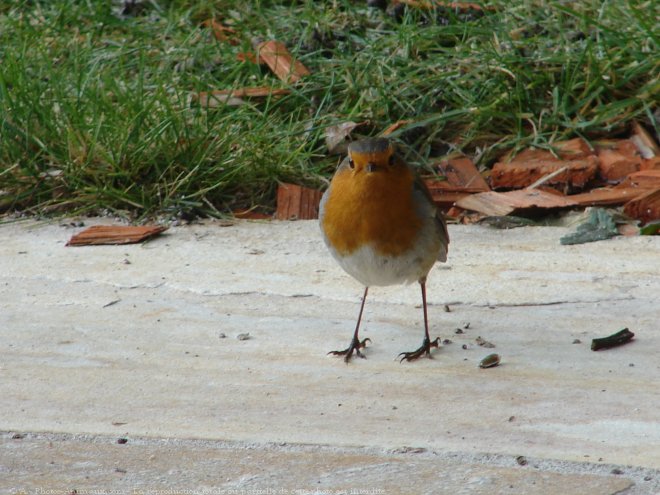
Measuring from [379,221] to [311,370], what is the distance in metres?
0.54

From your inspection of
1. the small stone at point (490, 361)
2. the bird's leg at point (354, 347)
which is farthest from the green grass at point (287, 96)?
the small stone at point (490, 361)

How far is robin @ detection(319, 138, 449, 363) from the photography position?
3.46 metres

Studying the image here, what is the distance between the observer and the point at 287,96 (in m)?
5.91

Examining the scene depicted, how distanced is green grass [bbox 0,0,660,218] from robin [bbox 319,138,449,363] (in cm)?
163

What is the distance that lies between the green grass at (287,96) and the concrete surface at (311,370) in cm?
49

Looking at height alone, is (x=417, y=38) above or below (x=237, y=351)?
above

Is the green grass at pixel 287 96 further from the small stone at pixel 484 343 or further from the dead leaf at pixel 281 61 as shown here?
the small stone at pixel 484 343

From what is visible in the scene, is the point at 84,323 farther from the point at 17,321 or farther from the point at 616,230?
the point at 616,230

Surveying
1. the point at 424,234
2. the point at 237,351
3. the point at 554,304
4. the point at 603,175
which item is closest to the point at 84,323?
the point at 237,351

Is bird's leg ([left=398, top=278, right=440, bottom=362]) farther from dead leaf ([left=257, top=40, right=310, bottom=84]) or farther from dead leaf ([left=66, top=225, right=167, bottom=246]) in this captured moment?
dead leaf ([left=257, top=40, right=310, bottom=84])

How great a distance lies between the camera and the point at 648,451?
8.65ft

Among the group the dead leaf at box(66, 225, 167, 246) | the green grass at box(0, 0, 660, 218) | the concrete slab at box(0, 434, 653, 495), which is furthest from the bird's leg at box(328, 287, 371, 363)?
the green grass at box(0, 0, 660, 218)

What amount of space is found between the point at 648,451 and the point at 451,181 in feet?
9.33

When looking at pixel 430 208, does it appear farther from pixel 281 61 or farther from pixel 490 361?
pixel 281 61
